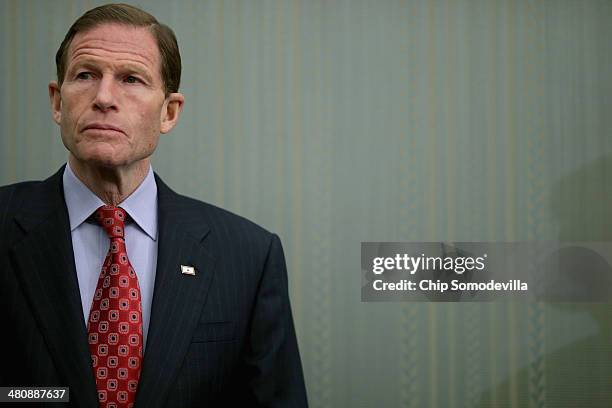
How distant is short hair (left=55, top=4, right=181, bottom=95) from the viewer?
120 cm

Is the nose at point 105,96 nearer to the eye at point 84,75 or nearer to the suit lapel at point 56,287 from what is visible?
the eye at point 84,75

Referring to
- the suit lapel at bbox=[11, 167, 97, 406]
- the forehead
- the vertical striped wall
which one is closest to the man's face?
the forehead

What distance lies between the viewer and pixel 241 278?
1.23 meters

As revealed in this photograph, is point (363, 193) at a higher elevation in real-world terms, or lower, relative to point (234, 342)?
higher

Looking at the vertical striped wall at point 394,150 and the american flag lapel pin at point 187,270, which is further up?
the vertical striped wall at point 394,150

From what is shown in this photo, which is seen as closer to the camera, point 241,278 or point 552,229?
point 241,278

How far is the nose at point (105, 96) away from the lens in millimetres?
1131

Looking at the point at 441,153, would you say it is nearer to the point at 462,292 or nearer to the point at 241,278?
the point at 462,292

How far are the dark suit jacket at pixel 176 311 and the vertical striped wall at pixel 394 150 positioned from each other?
2.69ft

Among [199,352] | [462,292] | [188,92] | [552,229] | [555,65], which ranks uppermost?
[555,65]

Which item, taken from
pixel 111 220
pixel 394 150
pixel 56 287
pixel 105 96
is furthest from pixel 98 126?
pixel 394 150

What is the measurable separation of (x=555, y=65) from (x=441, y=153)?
0.45 metres

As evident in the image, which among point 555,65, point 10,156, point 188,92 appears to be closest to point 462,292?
point 555,65

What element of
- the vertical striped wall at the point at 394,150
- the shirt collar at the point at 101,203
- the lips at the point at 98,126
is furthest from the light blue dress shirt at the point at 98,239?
the vertical striped wall at the point at 394,150
